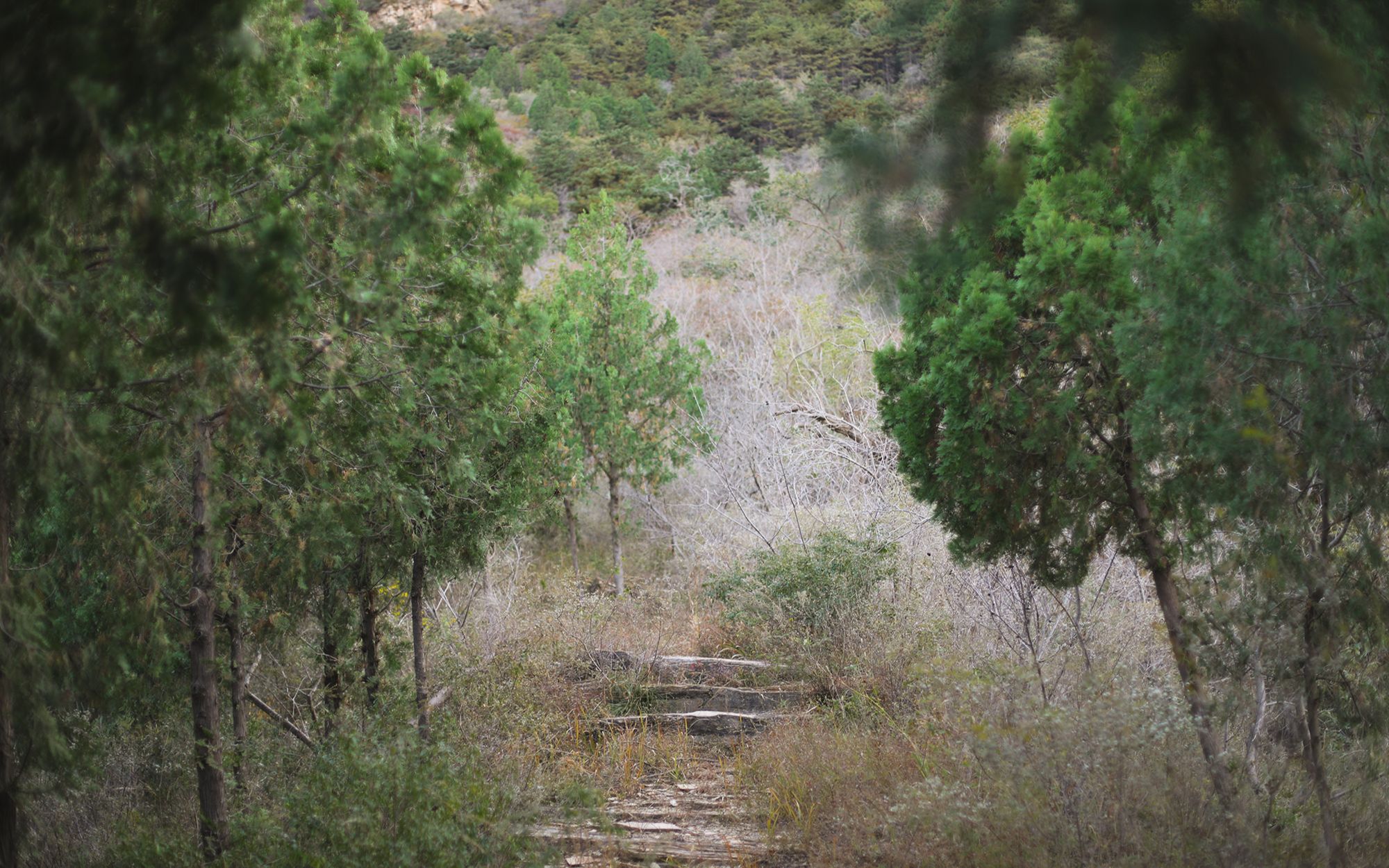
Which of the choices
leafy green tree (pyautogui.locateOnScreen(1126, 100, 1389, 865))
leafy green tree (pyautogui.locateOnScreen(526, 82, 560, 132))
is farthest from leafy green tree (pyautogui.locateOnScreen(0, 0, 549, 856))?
leafy green tree (pyautogui.locateOnScreen(526, 82, 560, 132))

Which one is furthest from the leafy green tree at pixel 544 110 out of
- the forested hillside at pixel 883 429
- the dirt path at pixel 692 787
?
the forested hillside at pixel 883 429

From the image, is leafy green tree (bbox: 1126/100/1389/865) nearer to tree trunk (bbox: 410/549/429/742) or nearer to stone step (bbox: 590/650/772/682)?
tree trunk (bbox: 410/549/429/742)

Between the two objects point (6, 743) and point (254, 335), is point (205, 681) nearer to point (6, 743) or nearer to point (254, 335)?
point (6, 743)

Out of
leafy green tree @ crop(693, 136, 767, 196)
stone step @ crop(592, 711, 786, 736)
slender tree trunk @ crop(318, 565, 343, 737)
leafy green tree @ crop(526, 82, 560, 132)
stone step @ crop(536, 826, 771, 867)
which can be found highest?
leafy green tree @ crop(526, 82, 560, 132)

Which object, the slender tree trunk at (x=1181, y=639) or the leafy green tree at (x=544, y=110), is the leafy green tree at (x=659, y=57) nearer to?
the leafy green tree at (x=544, y=110)

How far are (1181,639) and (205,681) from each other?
207 inches

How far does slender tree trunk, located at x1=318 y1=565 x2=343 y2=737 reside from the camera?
24.6ft

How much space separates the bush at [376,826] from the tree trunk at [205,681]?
122 mm

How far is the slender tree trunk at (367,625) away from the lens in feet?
24.7

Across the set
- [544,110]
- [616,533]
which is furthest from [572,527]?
[544,110]

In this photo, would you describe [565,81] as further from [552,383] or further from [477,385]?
[477,385]

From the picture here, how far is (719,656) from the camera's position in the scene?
12.3 m

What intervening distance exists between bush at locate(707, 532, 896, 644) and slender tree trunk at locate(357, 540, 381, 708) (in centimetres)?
449

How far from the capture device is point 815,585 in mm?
11039
